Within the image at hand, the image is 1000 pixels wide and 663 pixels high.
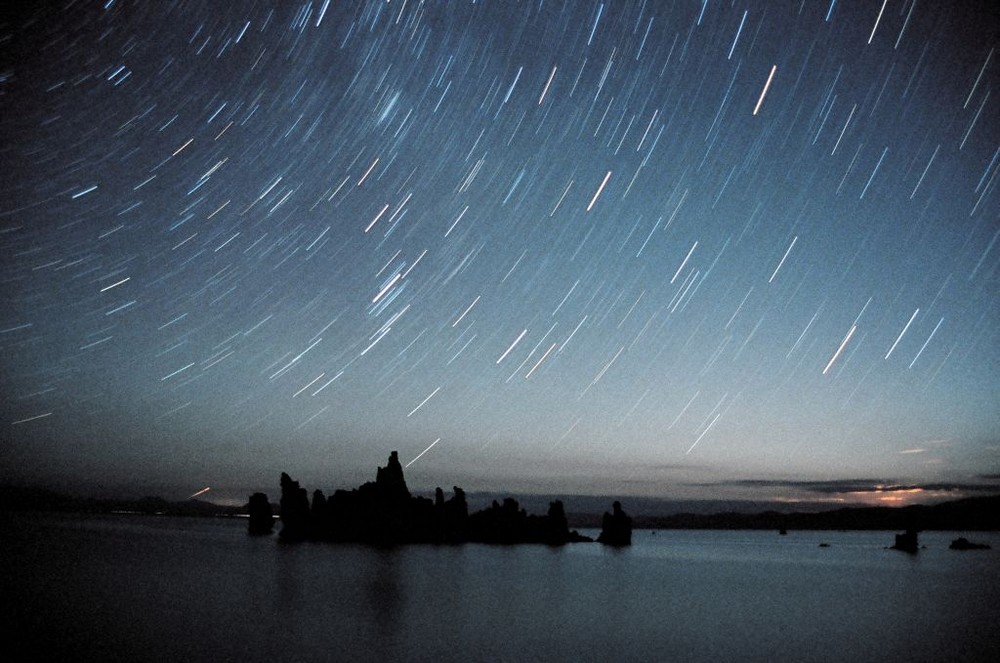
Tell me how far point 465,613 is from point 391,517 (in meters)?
74.2

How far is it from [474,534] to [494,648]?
10684cm

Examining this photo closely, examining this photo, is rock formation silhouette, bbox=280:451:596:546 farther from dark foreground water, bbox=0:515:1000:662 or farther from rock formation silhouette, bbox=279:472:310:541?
dark foreground water, bbox=0:515:1000:662

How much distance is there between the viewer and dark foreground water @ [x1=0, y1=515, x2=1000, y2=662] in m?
26.2

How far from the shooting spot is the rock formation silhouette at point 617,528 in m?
134

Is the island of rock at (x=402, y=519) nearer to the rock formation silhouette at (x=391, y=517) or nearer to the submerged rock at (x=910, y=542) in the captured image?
the rock formation silhouette at (x=391, y=517)

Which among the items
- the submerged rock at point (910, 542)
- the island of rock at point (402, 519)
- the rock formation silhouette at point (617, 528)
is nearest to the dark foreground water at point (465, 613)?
the island of rock at point (402, 519)

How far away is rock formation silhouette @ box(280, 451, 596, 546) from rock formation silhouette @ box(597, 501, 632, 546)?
123cm

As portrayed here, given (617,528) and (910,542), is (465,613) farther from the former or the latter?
(910,542)

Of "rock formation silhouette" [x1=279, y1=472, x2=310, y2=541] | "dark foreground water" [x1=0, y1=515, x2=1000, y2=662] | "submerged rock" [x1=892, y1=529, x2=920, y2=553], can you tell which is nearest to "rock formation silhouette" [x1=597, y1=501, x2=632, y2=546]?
"submerged rock" [x1=892, y1=529, x2=920, y2=553]

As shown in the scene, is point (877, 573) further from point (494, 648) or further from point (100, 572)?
point (100, 572)

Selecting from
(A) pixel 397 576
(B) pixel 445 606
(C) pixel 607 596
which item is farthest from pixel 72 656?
(A) pixel 397 576

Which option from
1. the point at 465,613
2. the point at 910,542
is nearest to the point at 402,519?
the point at 465,613

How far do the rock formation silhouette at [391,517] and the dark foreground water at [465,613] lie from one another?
39.8 m

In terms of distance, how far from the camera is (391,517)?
355ft
